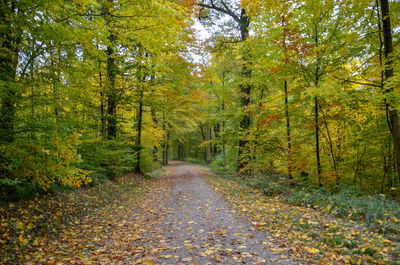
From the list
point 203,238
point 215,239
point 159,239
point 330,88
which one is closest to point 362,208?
point 330,88

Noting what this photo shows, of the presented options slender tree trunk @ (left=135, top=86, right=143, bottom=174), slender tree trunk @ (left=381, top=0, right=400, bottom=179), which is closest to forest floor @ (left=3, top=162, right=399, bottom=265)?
slender tree trunk @ (left=381, top=0, right=400, bottom=179)

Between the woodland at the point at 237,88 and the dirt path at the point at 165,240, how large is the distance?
3.70ft

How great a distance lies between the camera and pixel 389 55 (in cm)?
499

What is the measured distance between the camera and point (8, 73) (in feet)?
15.1

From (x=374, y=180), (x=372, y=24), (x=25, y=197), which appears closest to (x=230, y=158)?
(x=374, y=180)

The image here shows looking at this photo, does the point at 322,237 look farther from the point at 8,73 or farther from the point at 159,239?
the point at 8,73

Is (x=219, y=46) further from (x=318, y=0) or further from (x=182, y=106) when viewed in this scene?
(x=318, y=0)

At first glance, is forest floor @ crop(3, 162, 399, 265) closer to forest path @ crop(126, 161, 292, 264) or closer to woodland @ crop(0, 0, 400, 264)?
forest path @ crop(126, 161, 292, 264)

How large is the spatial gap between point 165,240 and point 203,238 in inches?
33.5

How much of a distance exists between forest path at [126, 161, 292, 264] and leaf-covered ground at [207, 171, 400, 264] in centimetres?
41

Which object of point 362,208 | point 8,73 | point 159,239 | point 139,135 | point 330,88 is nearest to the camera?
point 8,73

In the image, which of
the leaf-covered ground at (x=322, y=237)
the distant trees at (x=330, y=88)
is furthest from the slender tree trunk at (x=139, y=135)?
the leaf-covered ground at (x=322, y=237)

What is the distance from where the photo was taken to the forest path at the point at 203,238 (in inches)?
152

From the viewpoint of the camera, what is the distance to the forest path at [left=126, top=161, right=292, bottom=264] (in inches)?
152
